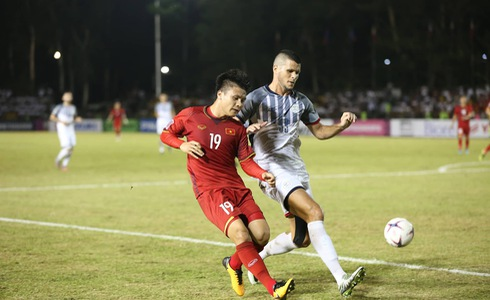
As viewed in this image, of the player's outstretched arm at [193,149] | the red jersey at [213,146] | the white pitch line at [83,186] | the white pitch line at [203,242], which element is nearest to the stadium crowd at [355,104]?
the white pitch line at [83,186]

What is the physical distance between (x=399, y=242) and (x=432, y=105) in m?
41.2

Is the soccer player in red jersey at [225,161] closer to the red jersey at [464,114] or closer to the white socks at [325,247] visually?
the white socks at [325,247]

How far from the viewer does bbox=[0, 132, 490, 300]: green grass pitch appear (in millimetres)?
7398

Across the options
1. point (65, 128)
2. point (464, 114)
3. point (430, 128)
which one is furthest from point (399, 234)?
point (430, 128)

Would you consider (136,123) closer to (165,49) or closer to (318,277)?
(165,49)

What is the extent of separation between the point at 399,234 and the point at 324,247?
1.40m

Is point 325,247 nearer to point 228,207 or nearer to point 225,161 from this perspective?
point 228,207

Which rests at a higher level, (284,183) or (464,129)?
(284,183)

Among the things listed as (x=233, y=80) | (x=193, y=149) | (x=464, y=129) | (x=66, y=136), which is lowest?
(x=464, y=129)

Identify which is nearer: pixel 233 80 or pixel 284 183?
pixel 233 80

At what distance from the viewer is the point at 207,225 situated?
11570 millimetres

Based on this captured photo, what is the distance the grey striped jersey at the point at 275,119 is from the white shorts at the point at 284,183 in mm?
175

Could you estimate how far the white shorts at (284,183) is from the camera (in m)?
7.30

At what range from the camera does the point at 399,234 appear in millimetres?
8016
